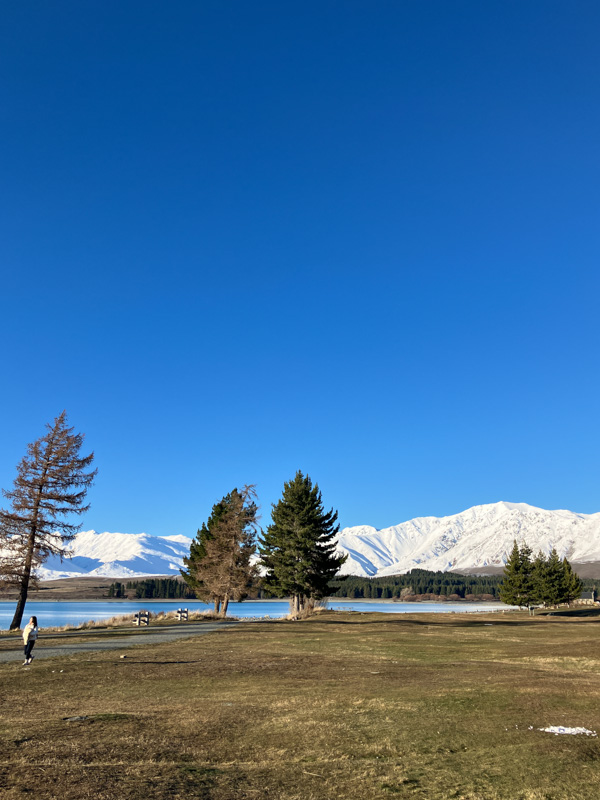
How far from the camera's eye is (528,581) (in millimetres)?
83125

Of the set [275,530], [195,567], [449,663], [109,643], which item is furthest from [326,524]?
[449,663]

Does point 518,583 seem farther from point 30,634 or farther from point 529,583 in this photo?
point 30,634

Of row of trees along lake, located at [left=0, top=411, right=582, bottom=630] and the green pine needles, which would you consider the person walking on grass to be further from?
the green pine needles

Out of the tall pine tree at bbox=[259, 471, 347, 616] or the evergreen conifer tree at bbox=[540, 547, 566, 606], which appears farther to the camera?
the evergreen conifer tree at bbox=[540, 547, 566, 606]

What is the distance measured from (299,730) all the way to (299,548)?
166 ft

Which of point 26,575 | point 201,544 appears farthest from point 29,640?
point 201,544

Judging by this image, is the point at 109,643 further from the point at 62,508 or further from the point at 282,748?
the point at 282,748

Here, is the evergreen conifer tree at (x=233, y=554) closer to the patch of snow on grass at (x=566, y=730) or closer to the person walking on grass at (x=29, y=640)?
the person walking on grass at (x=29, y=640)

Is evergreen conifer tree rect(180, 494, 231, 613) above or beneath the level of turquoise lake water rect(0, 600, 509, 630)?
above

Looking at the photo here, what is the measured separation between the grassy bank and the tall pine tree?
1607 inches

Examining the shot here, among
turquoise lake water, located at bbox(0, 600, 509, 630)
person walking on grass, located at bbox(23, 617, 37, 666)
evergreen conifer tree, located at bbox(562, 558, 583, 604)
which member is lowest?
turquoise lake water, located at bbox(0, 600, 509, 630)

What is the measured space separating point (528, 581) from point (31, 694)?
3237 inches

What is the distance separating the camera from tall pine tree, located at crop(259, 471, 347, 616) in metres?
58.3

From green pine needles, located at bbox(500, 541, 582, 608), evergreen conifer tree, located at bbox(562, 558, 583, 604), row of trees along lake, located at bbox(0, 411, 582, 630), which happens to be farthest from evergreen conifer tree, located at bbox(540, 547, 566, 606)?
row of trees along lake, located at bbox(0, 411, 582, 630)
